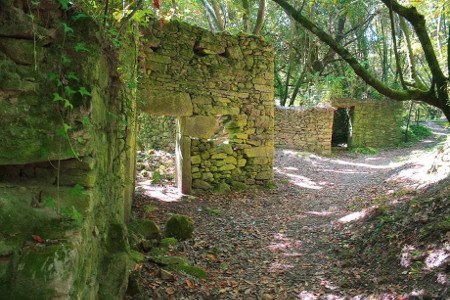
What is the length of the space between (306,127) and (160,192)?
7.70 meters

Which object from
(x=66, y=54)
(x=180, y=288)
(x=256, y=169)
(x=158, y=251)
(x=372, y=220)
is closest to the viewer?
(x=66, y=54)

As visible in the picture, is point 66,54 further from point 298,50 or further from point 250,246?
point 298,50

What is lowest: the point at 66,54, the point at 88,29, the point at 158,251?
the point at 158,251

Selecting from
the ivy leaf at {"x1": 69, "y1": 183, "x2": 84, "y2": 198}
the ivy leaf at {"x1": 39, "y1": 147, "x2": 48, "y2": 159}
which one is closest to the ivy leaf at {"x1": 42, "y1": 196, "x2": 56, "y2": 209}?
the ivy leaf at {"x1": 69, "y1": 183, "x2": 84, "y2": 198}

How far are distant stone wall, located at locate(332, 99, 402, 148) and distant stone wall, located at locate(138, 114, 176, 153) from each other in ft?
26.1

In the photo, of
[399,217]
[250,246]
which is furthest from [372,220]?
[250,246]

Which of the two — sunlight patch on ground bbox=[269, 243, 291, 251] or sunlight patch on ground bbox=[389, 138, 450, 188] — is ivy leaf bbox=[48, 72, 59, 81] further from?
sunlight patch on ground bbox=[389, 138, 450, 188]

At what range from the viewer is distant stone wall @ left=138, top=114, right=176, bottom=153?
370 inches

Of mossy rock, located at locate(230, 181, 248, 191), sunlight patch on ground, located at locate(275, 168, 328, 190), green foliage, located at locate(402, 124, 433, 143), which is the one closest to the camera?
mossy rock, located at locate(230, 181, 248, 191)

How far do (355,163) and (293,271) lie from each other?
26.7ft

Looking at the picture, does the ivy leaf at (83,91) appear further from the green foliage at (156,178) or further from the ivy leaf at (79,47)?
the green foliage at (156,178)

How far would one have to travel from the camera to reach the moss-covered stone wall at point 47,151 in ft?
4.38

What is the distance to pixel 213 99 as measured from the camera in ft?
20.4

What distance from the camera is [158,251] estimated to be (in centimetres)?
311
